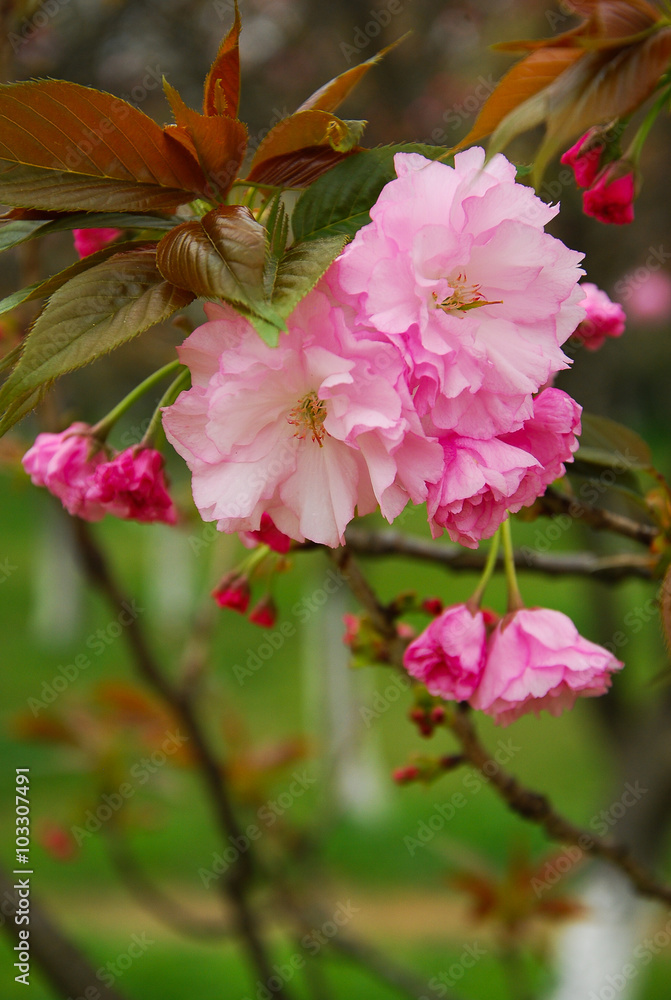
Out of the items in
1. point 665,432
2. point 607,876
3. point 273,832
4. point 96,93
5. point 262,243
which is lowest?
point 665,432

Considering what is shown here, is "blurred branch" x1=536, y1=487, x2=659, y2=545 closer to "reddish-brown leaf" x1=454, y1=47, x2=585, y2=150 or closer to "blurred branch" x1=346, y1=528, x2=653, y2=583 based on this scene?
"blurred branch" x1=346, y1=528, x2=653, y2=583

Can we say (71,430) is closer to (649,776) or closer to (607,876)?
(649,776)

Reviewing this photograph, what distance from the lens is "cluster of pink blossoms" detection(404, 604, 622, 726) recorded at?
2.76ft

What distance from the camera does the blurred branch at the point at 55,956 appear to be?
1628 mm

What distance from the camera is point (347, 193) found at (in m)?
0.73

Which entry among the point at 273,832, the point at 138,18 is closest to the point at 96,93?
the point at 273,832

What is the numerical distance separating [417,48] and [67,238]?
166 centimetres

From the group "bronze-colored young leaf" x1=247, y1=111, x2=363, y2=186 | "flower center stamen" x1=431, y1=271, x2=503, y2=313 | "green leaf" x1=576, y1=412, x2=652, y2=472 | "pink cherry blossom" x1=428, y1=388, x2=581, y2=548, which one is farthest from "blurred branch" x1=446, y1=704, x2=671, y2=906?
"bronze-colored young leaf" x1=247, y1=111, x2=363, y2=186

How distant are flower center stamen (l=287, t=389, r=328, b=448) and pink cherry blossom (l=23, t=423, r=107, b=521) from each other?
10.5 inches

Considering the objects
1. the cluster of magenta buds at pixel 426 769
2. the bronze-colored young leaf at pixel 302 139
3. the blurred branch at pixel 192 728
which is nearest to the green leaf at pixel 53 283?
the bronze-colored young leaf at pixel 302 139

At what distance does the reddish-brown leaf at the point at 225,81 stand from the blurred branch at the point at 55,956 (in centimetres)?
148

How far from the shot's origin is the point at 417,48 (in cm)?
370

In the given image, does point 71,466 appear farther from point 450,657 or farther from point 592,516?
point 592,516

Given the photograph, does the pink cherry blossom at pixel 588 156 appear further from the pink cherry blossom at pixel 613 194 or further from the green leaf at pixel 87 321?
the green leaf at pixel 87 321
